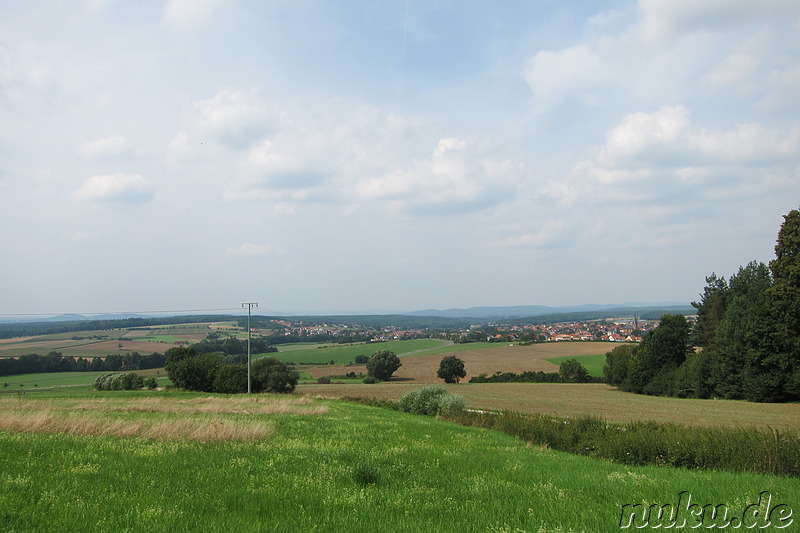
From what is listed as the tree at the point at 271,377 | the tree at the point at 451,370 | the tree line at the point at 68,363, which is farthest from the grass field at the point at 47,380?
the tree at the point at 451,370

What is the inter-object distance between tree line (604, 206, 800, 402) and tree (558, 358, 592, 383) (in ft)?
34.9

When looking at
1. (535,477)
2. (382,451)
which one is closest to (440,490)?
(535,477)

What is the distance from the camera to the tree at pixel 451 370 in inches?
3937

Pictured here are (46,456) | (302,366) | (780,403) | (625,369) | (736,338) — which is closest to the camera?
(46,456)

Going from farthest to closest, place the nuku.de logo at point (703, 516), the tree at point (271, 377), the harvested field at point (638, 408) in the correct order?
the tree at point (271, 377) → the harvested field at point (638, 408) → the nuku.de logo at point (703, 516)

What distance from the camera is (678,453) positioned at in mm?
14727

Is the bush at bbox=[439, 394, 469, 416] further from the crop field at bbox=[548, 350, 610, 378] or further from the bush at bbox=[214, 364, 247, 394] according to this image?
the crop field at bbox=[548, 350, 610, 378]

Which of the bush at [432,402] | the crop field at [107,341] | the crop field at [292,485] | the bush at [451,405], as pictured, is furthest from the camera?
the crop field at [107,341]

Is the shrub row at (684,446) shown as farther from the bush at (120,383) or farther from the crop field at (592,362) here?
the crop field at (592,362)

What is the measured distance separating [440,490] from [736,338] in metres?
64.6

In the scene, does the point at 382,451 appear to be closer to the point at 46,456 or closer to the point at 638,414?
the point at 46,456

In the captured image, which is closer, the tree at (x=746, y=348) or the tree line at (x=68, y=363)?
the tree at (x=746, y=348)

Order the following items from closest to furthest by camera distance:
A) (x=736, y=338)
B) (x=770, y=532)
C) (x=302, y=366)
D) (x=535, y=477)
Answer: (x=770, y=532), (x=535, y=477), (x=736, y=338), (x=302, y=366)

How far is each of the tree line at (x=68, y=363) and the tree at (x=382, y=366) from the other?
45547 mm
